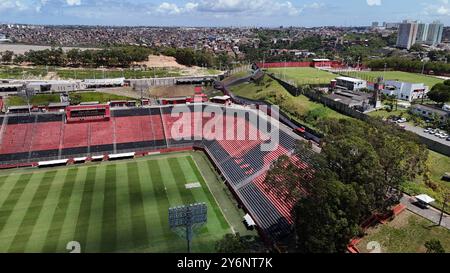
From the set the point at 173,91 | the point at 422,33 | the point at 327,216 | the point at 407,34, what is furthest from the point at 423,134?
the point at 422,33

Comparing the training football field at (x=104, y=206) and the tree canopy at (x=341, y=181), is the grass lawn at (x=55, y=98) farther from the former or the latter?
the tree canopy at (x=341, y=181)

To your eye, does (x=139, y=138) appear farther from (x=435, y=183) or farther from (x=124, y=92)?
(x=435, y=183)

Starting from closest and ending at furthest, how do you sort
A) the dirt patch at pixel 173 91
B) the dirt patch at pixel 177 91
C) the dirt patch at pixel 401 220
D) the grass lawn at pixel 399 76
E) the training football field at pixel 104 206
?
1. the dirt patch at pixel 401 220
2. the training football field at pixel 104 206
3. the dirt patch at pixel 177 91
4. the dirt patch at pixel 173 91
5. the grass lawn at pixel 399 76

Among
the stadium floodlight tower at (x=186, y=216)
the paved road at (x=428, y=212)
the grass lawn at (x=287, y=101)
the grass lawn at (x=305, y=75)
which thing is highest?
the stadium floodlight tower at (x=186, y=216)

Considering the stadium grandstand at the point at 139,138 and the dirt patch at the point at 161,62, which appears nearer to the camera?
the stadium grandstand at the point at 139,138

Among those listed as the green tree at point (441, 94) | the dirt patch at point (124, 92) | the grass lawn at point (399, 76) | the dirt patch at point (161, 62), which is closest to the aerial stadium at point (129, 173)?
the dirt patch at point (124, 92)

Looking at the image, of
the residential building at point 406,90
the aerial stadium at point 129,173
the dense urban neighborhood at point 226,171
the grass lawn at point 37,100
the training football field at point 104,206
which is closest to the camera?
the dense urban neighborhood at point 226,171
